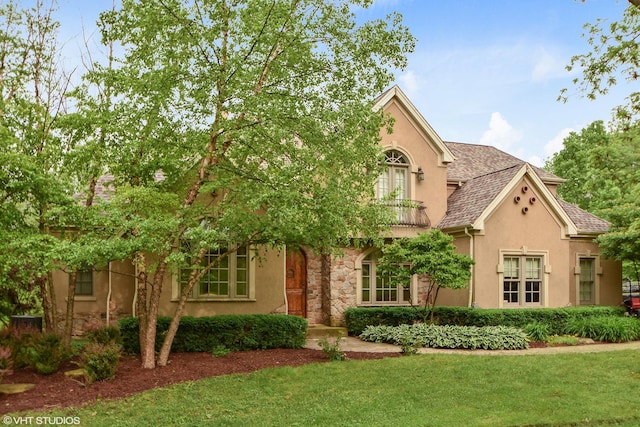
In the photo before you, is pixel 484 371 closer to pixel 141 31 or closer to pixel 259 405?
pixel 259 405

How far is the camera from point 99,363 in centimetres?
986

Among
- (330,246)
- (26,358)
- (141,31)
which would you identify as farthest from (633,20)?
(26,358)

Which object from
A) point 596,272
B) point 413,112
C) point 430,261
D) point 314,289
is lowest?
point 314,289

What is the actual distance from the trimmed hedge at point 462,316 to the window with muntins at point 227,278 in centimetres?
332

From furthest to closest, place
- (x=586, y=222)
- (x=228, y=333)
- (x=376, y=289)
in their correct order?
1. (x=586, y=222)
2. (x=376, y=289)
3. (x=228, y=333)

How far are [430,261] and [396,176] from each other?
470cm

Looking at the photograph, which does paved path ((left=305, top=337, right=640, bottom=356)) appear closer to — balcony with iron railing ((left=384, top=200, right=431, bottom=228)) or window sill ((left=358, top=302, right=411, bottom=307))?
window sill ((left=358, top=302, right=411, bottom=307))

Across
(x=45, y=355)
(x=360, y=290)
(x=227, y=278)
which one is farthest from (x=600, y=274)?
(x=45, y=355)

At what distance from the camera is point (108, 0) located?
38.4ft

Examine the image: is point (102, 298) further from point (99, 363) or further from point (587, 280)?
point (587, 280)

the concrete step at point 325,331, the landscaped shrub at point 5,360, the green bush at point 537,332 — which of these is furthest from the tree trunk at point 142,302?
the green bush at point 537,332

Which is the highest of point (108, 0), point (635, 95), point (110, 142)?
point (108, 0)

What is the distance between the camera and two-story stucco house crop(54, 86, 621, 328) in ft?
53.6

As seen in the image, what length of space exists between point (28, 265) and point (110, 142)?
2816 millimetres
